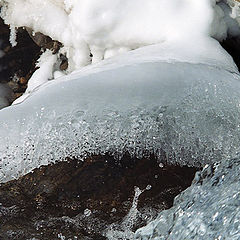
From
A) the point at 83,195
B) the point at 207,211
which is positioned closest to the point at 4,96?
the point at 83,195

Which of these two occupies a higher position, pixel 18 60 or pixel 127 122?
pixel 127 122

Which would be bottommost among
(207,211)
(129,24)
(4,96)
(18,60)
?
(4,96)

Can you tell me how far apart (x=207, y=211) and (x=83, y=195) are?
0.88m

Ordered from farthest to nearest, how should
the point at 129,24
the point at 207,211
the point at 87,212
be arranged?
the point at 129,24, the point at 87,212, the point at 207,211

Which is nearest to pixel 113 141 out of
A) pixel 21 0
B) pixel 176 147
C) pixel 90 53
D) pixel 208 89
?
pixel 176 147

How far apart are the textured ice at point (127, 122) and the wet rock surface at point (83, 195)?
10 centimetres

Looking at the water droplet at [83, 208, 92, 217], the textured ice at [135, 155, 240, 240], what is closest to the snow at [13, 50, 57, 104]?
the water droplet at [83, 208, 92, 217]

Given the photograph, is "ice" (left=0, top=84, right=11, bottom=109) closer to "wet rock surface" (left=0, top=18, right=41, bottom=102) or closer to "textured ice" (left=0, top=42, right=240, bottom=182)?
"wet rock surface" (left=0, top=18, right=41, bottom=102)

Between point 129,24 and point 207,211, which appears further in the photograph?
point 129,24

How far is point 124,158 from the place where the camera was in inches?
110

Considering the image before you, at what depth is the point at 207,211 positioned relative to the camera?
213cm

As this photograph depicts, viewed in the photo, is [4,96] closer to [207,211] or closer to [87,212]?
[87,212]

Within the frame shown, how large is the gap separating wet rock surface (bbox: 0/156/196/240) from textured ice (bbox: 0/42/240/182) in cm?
10

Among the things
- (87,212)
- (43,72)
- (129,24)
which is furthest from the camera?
(43,72)
